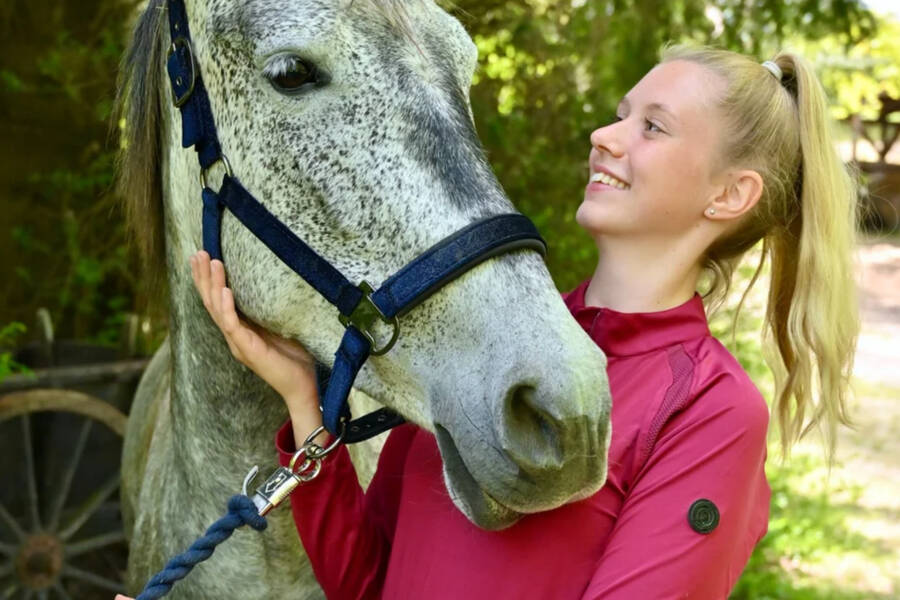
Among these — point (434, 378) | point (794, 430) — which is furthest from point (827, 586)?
point (434, 378)

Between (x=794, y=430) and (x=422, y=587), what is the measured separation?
2.62ft

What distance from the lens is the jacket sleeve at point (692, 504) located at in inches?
50.5

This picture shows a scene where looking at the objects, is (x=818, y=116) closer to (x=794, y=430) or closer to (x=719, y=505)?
(x=794, y=430)

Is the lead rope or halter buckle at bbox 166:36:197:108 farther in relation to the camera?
halter buckle at bbox 166:36:197:108

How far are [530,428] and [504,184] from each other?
369cm

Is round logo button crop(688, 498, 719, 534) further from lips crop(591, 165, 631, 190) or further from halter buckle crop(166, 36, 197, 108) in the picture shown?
halter buckle crop(166, 36, 197, 108)

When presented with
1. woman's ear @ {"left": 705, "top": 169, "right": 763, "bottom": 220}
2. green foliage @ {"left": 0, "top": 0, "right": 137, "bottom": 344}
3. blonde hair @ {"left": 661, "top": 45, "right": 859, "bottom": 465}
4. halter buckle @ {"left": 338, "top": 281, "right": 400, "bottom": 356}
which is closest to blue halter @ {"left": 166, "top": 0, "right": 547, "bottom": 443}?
halter buckle @ {"left": 338, "top": 281, "right": 400, "bottom": 356}

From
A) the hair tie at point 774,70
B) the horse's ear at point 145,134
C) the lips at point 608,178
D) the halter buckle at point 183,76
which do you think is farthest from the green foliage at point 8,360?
the hair tie at point 774,70

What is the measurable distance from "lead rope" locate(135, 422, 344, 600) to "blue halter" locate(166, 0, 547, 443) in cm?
5

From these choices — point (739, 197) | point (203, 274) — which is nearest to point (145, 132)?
point (203, 274)

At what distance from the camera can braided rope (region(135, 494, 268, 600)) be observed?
1.40 metres

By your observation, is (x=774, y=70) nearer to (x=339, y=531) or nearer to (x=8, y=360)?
(x=339, y=531)

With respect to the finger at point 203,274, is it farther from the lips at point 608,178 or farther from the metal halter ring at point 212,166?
the lips at point 608,178

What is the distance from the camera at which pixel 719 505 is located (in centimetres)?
130
